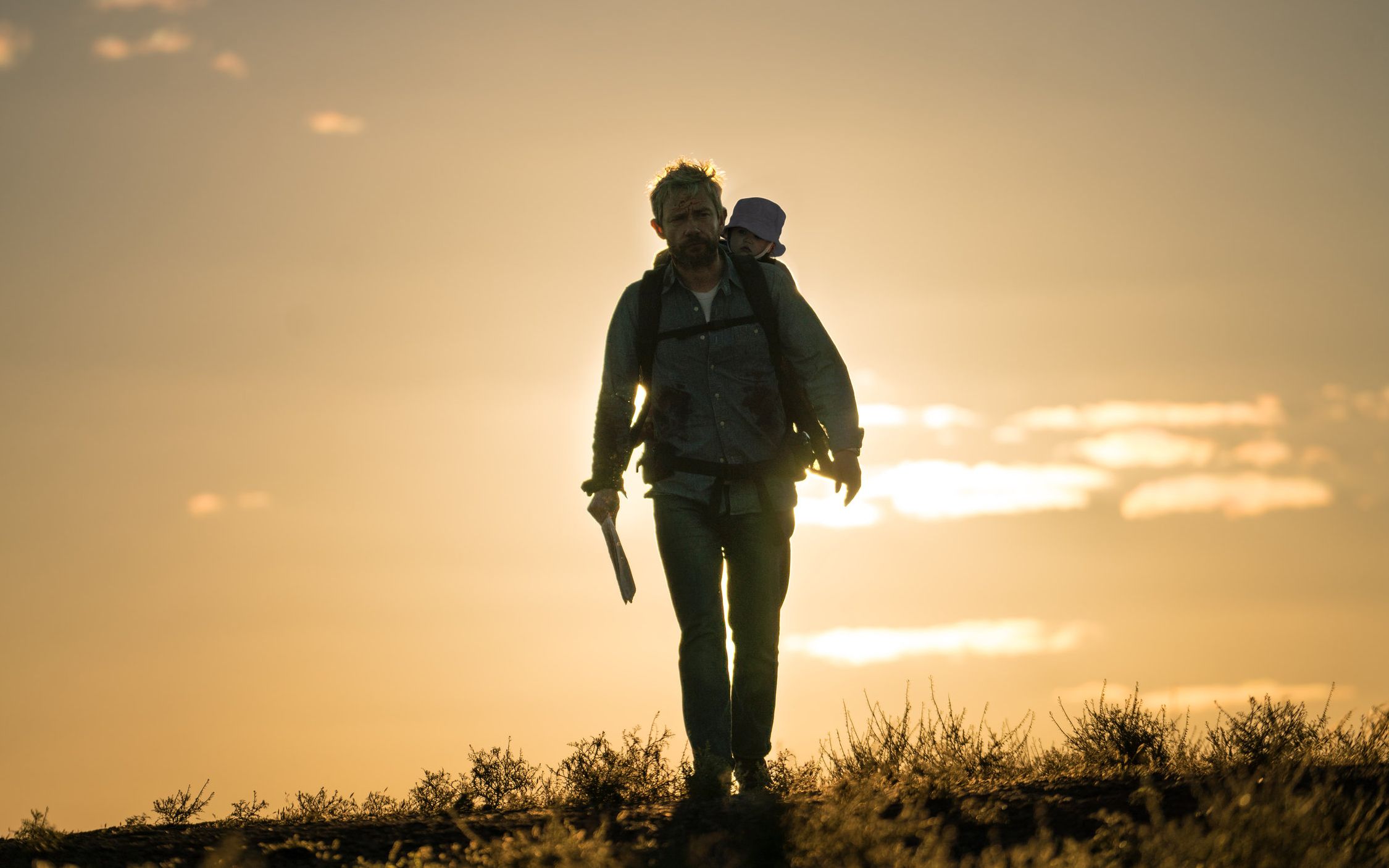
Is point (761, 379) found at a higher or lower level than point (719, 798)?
higher

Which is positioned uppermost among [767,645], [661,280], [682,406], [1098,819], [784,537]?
[661,280]

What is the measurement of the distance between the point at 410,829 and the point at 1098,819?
2513 millimetres

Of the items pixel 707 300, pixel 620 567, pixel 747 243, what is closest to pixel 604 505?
pixel 620 567

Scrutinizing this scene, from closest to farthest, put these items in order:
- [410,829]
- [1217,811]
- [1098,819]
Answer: [1217,811], [1098,819], [410,829]

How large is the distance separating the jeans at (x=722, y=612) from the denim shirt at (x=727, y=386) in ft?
0.33

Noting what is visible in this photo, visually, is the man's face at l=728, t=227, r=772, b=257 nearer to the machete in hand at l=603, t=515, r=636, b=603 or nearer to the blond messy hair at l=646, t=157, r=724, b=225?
the blond messy hair at l=646, t=157, r=724, b=225

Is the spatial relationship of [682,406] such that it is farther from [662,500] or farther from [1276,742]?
[1276,742]

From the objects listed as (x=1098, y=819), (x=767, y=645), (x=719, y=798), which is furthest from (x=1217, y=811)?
(x=767, y=645)

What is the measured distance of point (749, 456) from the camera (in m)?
6.96

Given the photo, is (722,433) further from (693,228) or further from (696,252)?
(693,228)

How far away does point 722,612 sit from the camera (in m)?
6.93

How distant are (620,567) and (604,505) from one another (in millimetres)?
348

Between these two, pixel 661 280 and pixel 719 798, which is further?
pixel 661 280

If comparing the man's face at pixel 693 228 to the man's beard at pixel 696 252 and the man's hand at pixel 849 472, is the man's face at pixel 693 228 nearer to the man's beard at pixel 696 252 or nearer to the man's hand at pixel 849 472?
the man's beard at pixel 696 252
